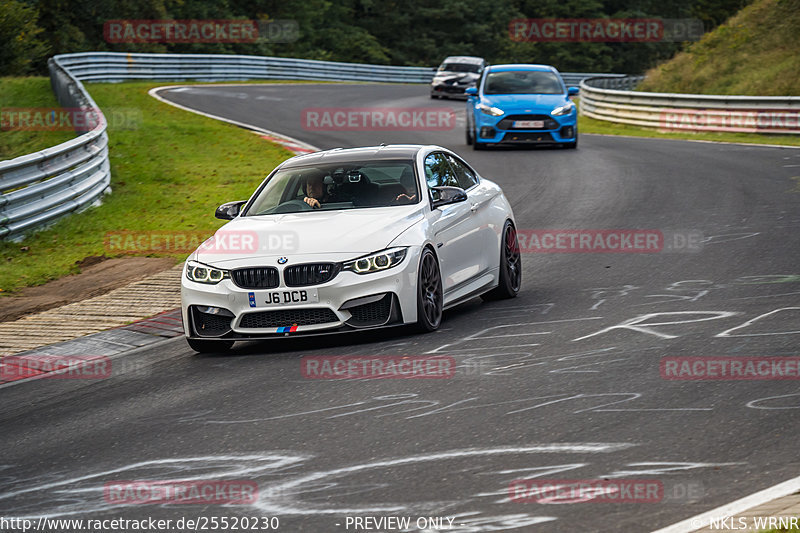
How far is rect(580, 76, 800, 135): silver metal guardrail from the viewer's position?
27594 millimetres

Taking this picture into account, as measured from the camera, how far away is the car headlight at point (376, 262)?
905 cm

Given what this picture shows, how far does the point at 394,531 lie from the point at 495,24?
7827 cm

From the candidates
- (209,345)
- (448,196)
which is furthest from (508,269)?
(209,345)

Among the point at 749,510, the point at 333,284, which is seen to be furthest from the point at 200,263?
the point at 749,510

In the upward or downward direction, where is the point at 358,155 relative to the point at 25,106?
upward

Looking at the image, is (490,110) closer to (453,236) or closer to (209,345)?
(453,236)

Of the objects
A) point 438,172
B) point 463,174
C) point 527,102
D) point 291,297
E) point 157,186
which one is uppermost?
point 438,172

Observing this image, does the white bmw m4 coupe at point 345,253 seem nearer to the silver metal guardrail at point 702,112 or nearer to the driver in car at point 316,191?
the driver in car at point 316,191

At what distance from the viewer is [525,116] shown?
2473 centimetres

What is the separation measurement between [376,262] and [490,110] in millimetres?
16348

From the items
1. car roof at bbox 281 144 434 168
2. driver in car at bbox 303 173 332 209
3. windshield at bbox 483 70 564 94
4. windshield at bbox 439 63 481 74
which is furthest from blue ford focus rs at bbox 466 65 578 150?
windshield at bbox 439 63 481 74

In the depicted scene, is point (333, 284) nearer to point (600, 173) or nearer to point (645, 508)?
point (645, 508)

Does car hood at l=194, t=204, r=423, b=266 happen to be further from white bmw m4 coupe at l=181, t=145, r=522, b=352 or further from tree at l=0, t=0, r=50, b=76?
tree at l=0, t=0, r=50, b=76

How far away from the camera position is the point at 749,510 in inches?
193
